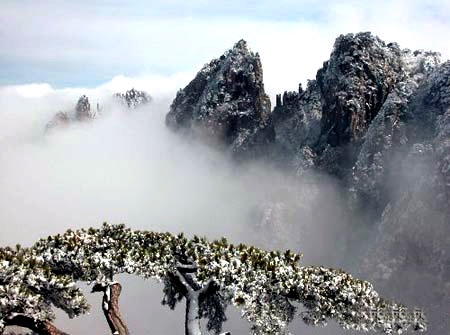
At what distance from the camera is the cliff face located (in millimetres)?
143875

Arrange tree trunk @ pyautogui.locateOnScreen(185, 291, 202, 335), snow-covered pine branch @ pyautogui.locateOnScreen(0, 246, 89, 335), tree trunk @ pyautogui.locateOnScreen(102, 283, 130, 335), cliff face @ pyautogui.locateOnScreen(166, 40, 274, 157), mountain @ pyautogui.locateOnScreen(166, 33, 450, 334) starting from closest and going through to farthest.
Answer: snow-covered pine branch @ pyautogui.locateOnScreen(0, 246, 89, 335)
tree trunk @ pyautogui.locateOnScreen(185, 291, 202, 335)
tree trunk @ pyautogui.locateOnScreen(102, 283, 130, 335)
mountain @ pyautogui.locateOnScreen(166, 33, 450, 334)
cliff face @ pyautogui.locateOnScreen(166, 40, 274, 157)

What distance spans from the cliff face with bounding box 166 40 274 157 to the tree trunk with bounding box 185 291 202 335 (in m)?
119

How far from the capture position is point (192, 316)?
90.5 ft

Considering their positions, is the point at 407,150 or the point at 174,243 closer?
the point at 174,243

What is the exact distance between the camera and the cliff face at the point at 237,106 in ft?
472

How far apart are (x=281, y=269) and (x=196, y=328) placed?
507cm

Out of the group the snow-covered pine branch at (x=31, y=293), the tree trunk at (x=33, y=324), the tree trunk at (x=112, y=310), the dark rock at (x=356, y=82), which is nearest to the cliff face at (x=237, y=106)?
the dark rock at (x=356, y=82)

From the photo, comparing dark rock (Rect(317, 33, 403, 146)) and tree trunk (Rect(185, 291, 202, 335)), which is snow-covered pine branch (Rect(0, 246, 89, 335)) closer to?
tree trunk (Rect(185, 291, 202, 335))

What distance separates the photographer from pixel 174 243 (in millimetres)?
29391

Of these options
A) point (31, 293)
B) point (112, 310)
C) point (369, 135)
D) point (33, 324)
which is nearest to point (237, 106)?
point (369, 135)

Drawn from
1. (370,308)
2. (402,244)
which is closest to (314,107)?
(402,244)

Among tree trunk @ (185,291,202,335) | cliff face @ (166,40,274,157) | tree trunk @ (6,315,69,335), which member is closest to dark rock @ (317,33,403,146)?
cliff face @ (166,40,274,157)

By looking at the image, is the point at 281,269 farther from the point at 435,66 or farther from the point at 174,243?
the point at 435,66

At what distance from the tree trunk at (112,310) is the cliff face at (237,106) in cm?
11856
